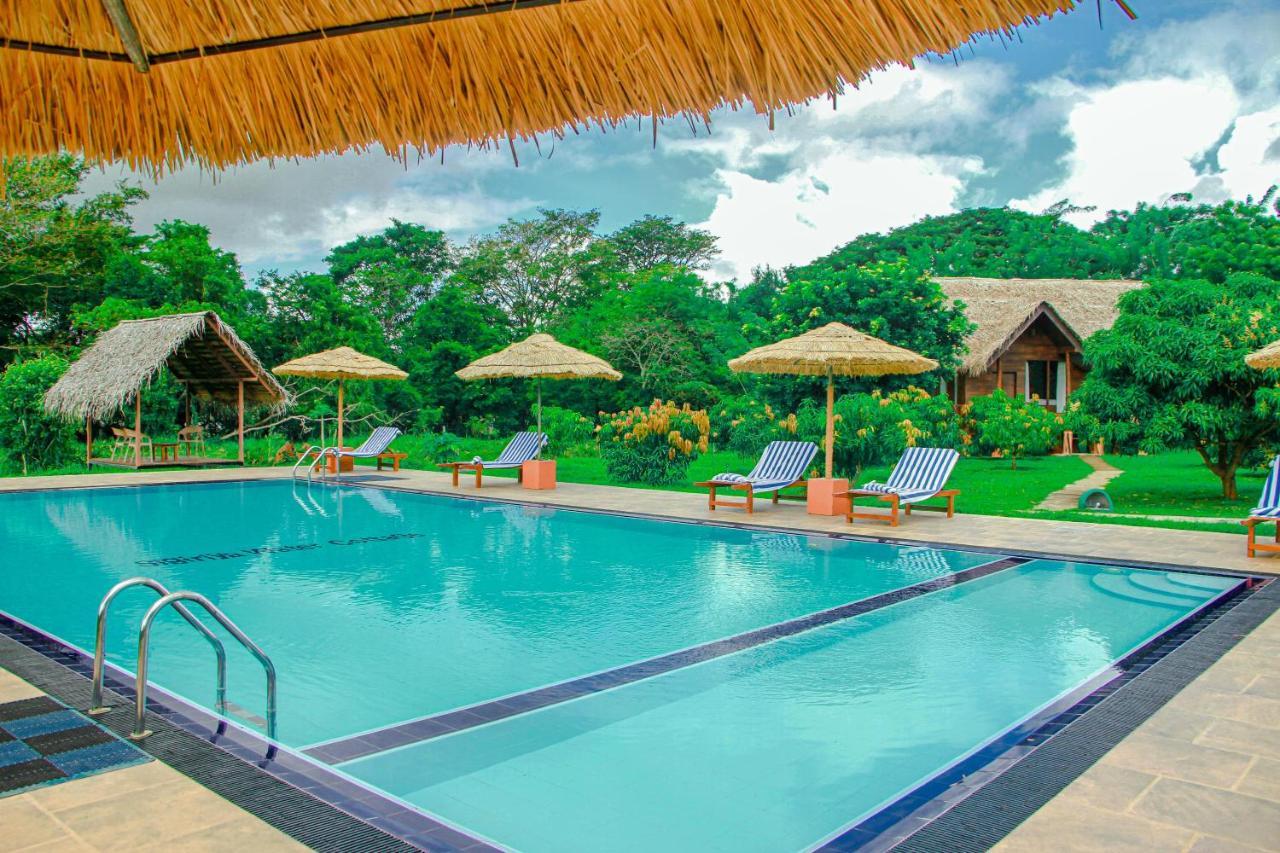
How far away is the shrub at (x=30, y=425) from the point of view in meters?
17.4

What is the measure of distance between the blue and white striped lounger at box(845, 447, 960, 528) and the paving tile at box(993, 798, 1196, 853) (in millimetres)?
7011

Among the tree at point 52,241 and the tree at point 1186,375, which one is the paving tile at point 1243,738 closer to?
the tree at point 1186,375

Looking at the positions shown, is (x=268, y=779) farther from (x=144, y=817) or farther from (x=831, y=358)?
(x=831, y=358)

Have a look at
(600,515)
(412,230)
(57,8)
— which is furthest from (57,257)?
(57,8)

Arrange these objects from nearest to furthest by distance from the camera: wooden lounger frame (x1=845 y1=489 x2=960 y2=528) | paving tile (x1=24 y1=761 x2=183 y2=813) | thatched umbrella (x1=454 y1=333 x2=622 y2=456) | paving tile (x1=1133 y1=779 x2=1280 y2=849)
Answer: paving tile (x1=1133 y1=779 x2=1280 y2=849), paving tile (x1=24 y1=761 x2=183 y2=813), wooden lounger frame (x1=845 y1=489 x2=960 y2=528), thatched umbrella (x1=454 y1=333 x2=622 y2=456)

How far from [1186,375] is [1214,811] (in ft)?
33.5

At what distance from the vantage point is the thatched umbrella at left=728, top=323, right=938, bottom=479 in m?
11.1

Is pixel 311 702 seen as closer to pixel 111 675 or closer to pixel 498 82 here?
pixel 111 675

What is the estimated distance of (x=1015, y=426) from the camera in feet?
59.4

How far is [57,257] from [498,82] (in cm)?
2487

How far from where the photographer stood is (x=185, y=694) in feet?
15.3

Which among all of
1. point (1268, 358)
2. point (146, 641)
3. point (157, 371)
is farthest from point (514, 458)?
point (146, 641)

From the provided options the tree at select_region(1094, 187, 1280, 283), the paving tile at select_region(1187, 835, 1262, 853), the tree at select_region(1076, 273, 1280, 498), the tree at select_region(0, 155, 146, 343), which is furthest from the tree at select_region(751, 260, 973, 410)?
the tree at select_region(0, 155, 146, 343)

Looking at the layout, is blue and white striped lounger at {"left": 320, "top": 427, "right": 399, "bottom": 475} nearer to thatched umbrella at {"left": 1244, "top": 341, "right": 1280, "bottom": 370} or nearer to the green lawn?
the green lawn
